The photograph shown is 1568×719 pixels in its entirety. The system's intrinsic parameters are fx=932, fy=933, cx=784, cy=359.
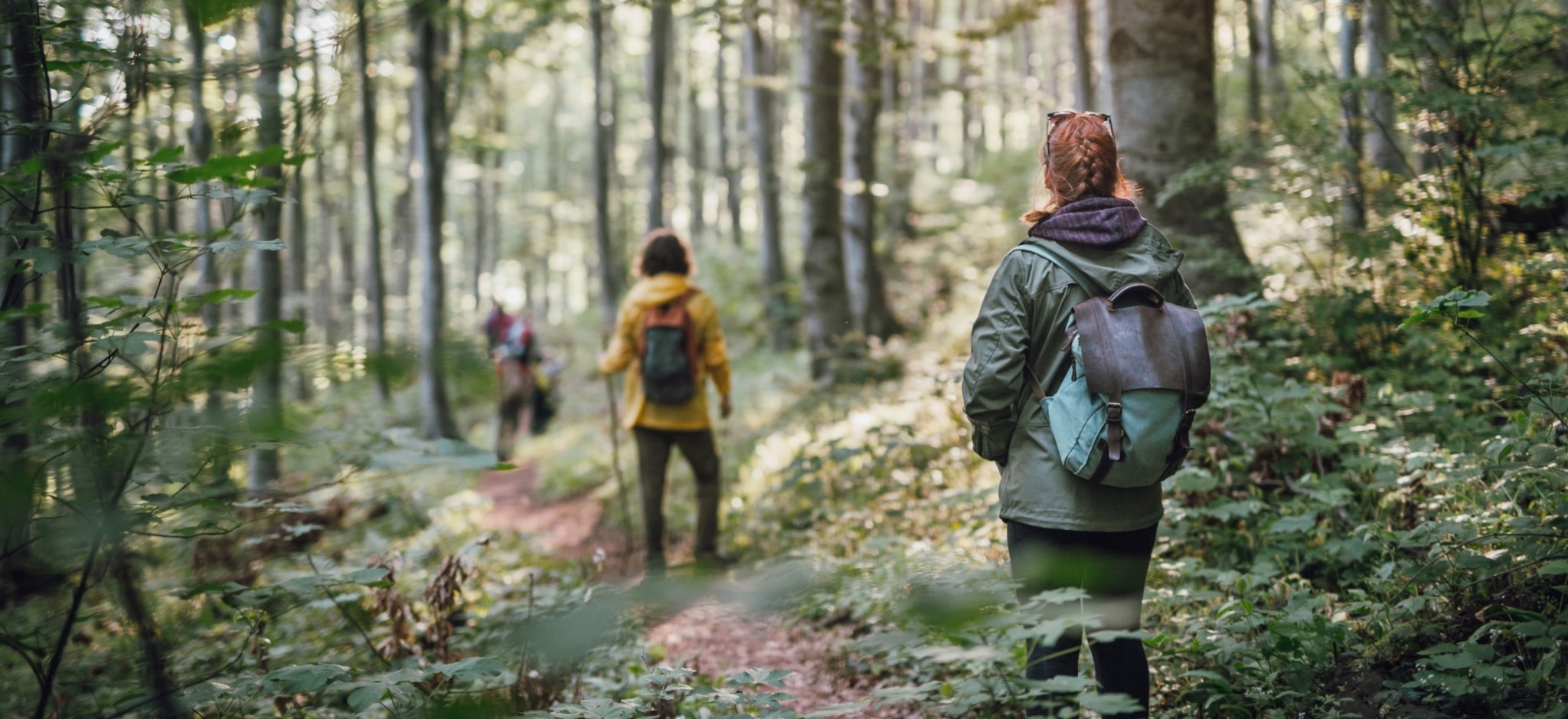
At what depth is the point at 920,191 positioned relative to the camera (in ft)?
76.7

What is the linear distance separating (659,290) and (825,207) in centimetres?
518

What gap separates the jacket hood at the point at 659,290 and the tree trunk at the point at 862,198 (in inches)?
211

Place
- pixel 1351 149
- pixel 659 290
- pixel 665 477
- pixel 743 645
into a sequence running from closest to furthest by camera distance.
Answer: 1. pixel 743 645
2. pixel 1351 149
3. pixel 659 290
4. pixel 665 477

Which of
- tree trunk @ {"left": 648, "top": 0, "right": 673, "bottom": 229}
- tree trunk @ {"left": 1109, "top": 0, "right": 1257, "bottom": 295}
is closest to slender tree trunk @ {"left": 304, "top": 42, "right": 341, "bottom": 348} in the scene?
tree trunk @ {"left": 648, "top": 0, "right": 673, "bottom": 229}

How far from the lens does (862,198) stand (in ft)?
39.5

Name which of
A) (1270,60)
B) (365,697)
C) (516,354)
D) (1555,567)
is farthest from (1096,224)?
(1270,60)

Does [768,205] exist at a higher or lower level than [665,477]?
higher

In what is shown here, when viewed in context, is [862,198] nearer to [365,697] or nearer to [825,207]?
[825,207]

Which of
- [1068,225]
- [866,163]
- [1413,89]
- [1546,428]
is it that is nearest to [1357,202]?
[1413,89]

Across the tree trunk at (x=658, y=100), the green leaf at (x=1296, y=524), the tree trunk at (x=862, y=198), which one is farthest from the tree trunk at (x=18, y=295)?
the tree trunk at (x=658, y=100)

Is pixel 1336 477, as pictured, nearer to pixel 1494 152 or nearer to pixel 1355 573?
pixel 1355 573

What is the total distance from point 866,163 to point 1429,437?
344 inches

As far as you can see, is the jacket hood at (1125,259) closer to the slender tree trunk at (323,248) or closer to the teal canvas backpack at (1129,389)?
the teal canvas backpack at (1129,389)

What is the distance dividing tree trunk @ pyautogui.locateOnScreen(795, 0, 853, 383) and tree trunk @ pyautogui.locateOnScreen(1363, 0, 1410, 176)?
5.25 m
